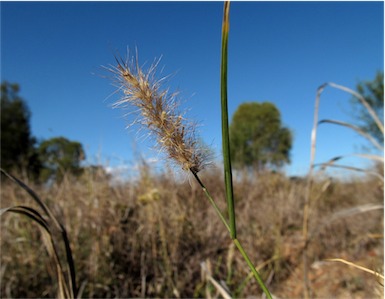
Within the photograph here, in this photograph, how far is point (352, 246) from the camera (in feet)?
8.84

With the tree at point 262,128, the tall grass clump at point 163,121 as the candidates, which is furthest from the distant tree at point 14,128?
the tall grass clump at point 163,121

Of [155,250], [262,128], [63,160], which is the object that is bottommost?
[155,250]

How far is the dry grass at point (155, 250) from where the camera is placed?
1.60 m

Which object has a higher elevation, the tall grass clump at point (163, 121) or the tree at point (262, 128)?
the tree at point (262, 128)

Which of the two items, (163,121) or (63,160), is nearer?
(163,121)

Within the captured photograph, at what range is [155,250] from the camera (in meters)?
1.71

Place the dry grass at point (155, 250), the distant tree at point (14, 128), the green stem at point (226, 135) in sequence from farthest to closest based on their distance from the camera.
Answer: the distant tree at point (14, 128) → the dry grass at point (155, 250) → the green stem at point (226, 135)

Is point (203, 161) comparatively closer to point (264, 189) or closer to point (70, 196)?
point (70, 196)

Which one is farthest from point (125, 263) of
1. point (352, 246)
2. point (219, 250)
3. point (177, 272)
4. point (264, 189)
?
point (264, 189)

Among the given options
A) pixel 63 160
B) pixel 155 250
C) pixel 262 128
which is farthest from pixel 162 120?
pixel 262 128

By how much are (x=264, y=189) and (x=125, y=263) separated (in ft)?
7.19

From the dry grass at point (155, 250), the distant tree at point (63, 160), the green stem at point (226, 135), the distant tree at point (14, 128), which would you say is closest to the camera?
the green stem at point (226, 135)

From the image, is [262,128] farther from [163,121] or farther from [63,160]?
[163,121]

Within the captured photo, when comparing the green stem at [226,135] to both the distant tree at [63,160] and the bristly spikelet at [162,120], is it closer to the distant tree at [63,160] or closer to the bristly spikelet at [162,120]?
the bristly spikelet at [162,120]
